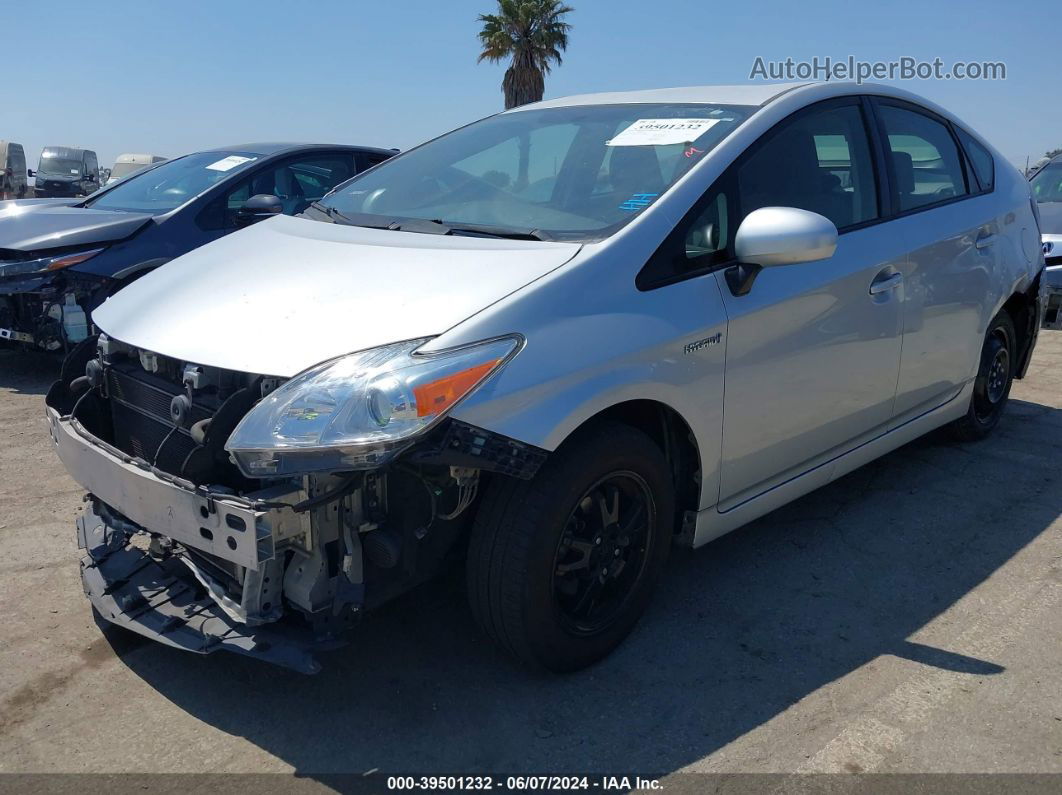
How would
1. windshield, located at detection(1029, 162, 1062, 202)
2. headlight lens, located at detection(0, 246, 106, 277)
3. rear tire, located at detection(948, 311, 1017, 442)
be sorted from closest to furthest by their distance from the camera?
rear tire, located at detection(948, 311, 1017, 442) < headlight lens, located at detection(0, 246, 106, 277) < windshield, located at detection(1029, 162, 1062, 202)

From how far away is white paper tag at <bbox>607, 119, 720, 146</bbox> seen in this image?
130 inches

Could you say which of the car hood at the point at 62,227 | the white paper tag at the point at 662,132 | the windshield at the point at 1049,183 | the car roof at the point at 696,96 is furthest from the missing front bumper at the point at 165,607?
the windshield at the point at 1049,183

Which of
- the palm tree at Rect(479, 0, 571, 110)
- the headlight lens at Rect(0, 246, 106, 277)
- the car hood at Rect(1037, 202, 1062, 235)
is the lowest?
the headlight lens at Rect(0, 246, 106, 277)

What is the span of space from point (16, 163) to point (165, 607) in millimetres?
29981

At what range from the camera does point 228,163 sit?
6.96 meters

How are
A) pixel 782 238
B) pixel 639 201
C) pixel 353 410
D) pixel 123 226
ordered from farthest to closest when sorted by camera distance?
pixel 123 226 → pixel 639 201 → pixel 782 238 → pixel 353 410

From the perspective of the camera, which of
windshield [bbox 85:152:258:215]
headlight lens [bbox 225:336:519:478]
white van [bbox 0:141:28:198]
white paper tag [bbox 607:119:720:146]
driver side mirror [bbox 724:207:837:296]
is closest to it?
headlight lens [bbox 225:336:519:478]

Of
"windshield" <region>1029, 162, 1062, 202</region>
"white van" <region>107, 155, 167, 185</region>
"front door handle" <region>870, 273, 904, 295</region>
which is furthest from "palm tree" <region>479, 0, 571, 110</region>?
"front door handle" <region>870, 273, 904, 295</region>

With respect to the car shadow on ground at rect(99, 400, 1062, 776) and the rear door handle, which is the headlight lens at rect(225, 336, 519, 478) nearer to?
the car shadow on ground at rect(99, 400, 1062, 776)

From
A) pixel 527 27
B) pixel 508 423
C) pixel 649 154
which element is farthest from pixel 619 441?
pixel 527 27

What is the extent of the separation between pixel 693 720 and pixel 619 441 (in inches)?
32.4

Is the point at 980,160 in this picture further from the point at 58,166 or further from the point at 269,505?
the point at 58,166

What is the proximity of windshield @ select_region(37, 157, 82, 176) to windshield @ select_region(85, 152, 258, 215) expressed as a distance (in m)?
24.6

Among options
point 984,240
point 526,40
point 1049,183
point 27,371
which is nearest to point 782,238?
point 984,240
